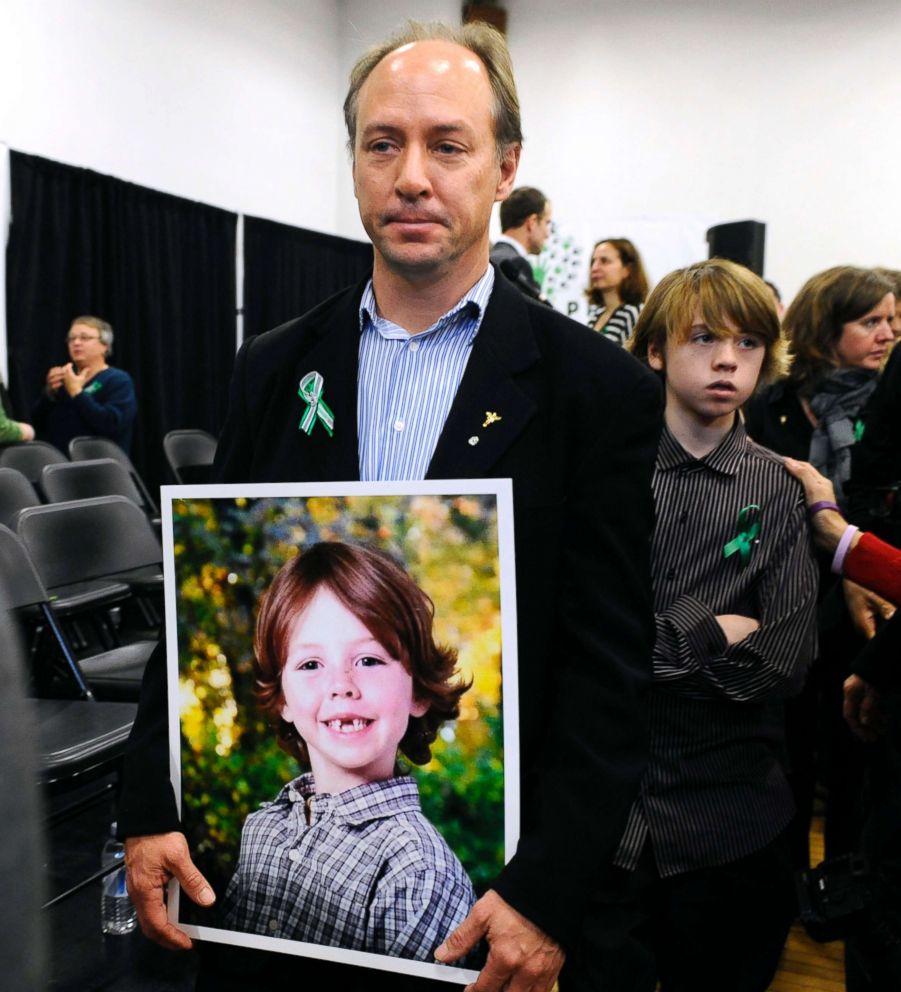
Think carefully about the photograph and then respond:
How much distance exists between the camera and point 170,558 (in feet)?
3.60

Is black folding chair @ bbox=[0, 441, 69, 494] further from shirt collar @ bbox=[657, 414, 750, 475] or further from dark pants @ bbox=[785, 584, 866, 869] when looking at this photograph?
shirt collar @ bbox=[657, 414, 750, 475]

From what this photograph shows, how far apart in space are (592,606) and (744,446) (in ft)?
2.44

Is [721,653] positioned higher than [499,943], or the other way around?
[721,653]

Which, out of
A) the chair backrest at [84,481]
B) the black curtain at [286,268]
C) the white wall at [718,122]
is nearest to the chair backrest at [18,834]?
the chair backrest at [84,481]

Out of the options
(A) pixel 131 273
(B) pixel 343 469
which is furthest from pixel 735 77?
(B) pixel 343 469

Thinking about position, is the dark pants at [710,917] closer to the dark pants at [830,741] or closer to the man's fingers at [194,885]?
the man's fingers at [194,885]

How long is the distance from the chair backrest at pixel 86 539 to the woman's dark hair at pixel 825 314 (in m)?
2.21

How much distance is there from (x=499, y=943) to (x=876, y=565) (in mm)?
1150

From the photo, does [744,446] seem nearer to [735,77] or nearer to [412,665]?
[412,665]

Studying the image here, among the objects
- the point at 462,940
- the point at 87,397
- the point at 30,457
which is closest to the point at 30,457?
the point at 30,457

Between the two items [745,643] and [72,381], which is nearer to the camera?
[745,643]

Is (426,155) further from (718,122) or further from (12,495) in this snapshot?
(718,122)

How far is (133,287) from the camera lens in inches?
311

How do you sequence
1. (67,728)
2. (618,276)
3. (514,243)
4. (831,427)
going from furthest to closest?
(618,276) → (514,243) → (831,427) → (67,728)
